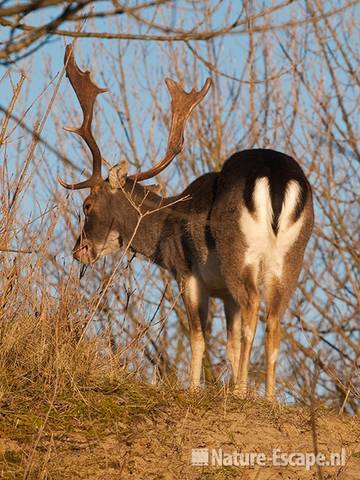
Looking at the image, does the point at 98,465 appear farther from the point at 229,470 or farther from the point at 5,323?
the point at 5,323

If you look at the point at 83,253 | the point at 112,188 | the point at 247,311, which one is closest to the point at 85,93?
the point at 112,188

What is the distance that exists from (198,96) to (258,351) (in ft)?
14.3

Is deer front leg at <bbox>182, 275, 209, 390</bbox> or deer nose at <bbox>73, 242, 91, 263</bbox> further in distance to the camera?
deer nose at <bbox>73, 242, 91, 263</bbox>

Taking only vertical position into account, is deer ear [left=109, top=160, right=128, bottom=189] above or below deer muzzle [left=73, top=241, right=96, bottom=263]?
above

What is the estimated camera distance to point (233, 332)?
762cm

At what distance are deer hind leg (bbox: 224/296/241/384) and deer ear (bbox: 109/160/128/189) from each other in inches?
59.6

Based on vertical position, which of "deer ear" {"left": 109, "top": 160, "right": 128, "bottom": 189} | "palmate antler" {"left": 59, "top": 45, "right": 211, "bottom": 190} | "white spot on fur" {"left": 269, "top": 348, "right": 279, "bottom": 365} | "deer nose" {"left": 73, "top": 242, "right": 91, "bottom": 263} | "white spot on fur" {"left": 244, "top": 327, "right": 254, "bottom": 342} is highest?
"palmate antler" {"left": 59, "top": 45, "right": 211, "bottom": 190}

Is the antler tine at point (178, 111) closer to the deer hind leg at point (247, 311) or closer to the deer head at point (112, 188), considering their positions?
the deer head at point (112, 188)

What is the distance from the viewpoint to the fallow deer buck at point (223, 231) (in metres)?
6.62

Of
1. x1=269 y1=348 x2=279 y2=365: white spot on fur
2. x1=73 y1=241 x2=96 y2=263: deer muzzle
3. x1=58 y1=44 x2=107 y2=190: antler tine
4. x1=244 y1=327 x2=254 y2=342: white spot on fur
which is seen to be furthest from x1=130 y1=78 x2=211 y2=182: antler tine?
x1=269 y1=348 x2=279 y2=365: white spot on fur

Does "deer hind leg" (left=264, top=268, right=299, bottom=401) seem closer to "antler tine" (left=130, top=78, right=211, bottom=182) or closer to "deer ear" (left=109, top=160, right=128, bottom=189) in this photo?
"antler tine" (left=130, top=78, right=211, bottom=182)

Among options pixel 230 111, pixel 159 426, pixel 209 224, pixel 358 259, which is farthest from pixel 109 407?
pixel 230 111

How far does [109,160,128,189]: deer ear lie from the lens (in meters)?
8.38

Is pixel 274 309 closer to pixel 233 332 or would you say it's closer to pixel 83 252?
pixel 233 332
